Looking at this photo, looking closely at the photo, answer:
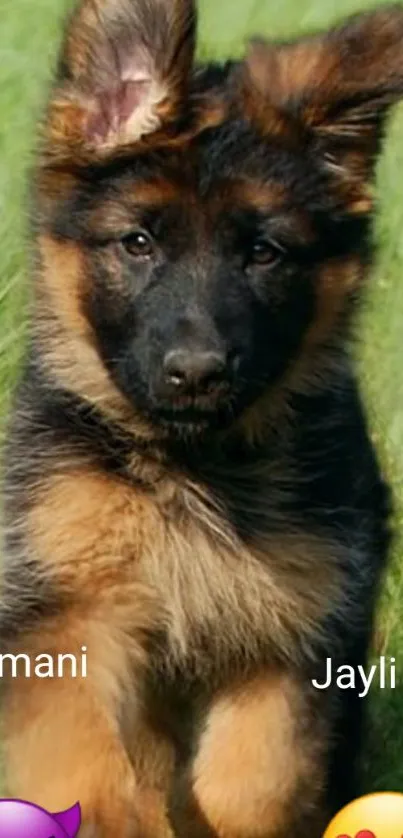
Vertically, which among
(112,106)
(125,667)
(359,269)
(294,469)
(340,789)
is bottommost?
(340,789)

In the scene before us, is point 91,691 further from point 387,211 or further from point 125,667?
point 387,211

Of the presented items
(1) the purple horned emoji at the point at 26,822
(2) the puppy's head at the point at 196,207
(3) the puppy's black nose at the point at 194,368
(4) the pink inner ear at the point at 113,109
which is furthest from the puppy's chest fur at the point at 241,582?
(4) the pink inner ear at the point at 113,109

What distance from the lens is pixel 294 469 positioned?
5172 mm

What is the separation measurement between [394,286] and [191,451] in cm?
262

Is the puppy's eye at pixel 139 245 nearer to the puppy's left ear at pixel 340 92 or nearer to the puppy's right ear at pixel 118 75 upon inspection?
the puppy's right ear at pixel 118 75

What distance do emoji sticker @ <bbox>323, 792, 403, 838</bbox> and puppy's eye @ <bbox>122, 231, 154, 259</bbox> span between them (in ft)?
4.21

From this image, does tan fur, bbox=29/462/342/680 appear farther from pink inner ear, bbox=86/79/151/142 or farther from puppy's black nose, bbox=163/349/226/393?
pink inner ear, bbox=86/79/151/142

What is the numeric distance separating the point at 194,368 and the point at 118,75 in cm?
84

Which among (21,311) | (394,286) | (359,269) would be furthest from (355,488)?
(394,286)

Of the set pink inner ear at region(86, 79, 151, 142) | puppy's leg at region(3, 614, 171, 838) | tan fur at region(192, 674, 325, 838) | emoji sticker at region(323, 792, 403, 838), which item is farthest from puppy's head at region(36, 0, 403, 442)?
emoji sticker at region(323, 792, 403, 838)

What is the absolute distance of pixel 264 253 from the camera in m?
4.91

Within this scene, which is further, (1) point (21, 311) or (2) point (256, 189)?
(1) point (21, 311)

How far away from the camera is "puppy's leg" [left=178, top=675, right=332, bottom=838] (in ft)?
16.6

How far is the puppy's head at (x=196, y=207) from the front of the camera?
477cm
